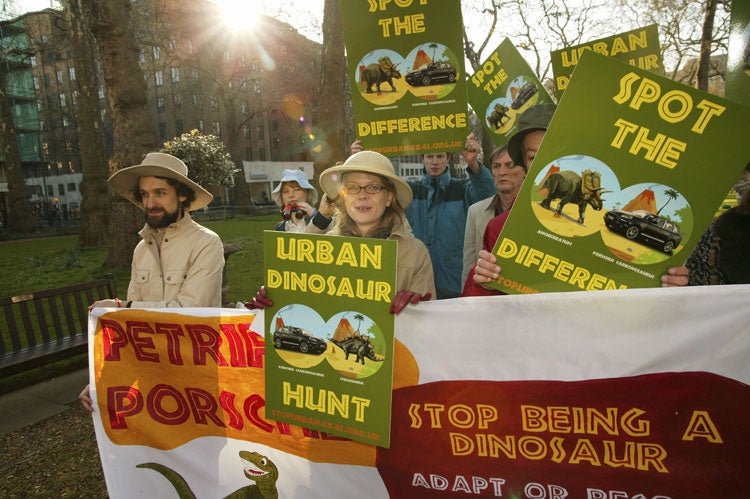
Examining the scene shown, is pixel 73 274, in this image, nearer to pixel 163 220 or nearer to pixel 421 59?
pixel 163 220

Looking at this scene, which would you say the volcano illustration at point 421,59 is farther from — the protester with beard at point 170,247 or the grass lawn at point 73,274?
the grass lawn at point 73,274

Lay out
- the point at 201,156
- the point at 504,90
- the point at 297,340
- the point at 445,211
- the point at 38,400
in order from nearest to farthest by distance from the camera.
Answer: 1. the point at 297,340
2. the point at 445,211
3. the point at 504,90
4. the point at 38,400
5. the point at 201,156

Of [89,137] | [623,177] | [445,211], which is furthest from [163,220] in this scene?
[89,137]

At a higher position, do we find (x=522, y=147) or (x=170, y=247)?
(x=522, y=147)

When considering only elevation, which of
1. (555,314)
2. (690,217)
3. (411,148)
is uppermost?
(411,148)

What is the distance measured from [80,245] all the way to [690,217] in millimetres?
18358

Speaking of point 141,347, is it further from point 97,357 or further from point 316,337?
point 316,337

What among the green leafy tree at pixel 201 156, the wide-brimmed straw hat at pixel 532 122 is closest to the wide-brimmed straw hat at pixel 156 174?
the wide-brimmed straw hat at pixel 532 122

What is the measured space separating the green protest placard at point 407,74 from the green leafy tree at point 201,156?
15.7 metres

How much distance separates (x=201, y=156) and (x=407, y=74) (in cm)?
1809

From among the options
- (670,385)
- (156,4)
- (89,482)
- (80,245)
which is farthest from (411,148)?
(156,4)

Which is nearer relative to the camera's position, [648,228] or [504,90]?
[648,228]

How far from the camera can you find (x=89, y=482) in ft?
11.3

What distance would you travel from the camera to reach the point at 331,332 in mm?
2039
